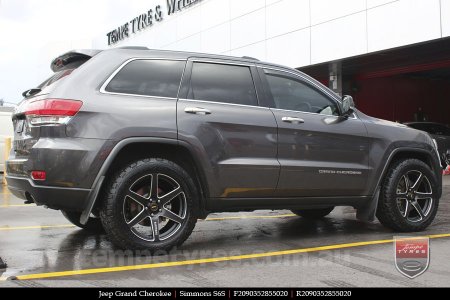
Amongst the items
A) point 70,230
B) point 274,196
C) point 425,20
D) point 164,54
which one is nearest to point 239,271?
point 274,196

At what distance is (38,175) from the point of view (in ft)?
13.9

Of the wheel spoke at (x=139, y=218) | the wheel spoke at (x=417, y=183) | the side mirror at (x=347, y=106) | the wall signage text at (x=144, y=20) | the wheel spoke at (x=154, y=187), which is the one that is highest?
the wall signage text at (x=144, y=20)

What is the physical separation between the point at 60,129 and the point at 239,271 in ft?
6.25

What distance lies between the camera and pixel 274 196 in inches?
198

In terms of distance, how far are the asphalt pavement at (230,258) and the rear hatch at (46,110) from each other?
1.07 metres

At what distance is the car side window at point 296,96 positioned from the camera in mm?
5254

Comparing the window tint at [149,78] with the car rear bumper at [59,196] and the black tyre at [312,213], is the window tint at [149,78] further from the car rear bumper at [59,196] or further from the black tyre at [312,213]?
the black tyre at [312,213]

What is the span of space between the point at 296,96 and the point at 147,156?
5.94ft

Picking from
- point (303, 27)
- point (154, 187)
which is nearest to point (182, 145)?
point (154, 187)

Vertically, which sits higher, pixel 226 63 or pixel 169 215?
pixel 226 63

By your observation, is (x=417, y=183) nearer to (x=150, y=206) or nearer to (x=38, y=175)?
(x=150, y=206)

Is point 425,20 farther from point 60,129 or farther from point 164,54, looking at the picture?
point 60,129

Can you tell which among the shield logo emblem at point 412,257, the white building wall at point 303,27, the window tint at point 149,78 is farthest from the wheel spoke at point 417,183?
the white building wall at point 303,27

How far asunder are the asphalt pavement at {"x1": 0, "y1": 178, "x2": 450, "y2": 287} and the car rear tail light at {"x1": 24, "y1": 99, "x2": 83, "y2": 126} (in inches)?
47.9
